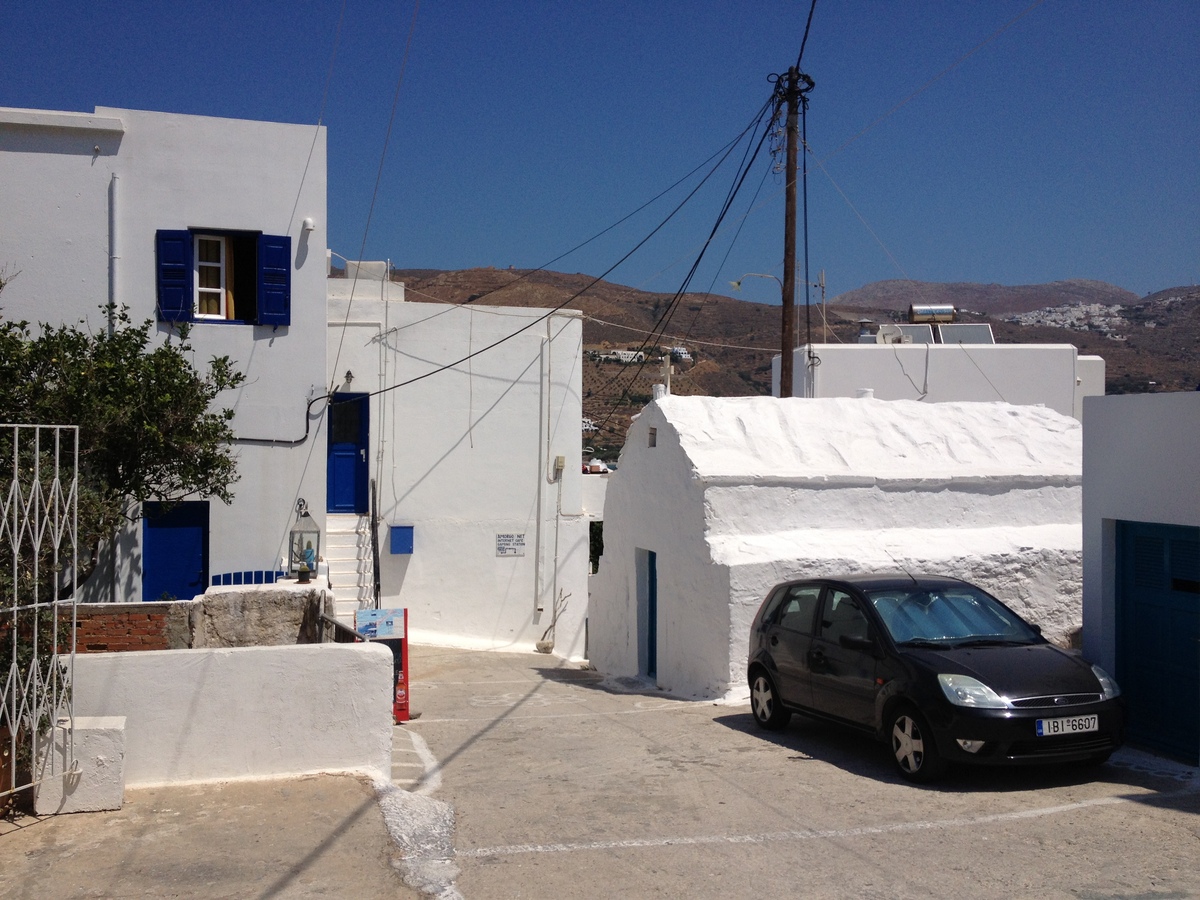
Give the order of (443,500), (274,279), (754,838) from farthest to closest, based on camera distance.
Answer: (443,500)
(274,279)
(754,838)

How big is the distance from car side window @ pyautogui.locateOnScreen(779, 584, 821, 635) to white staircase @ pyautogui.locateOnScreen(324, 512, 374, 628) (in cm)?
1054

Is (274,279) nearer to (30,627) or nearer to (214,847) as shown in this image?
(30,627)

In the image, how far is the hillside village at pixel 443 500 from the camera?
761 centimetres

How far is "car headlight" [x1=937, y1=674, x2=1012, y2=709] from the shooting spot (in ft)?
24.1

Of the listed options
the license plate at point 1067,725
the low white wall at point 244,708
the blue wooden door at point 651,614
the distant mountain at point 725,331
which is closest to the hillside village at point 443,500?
the low white wall at point 244,708

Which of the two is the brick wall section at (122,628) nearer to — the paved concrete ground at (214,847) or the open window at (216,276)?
the paved concrete ground at (214,847)

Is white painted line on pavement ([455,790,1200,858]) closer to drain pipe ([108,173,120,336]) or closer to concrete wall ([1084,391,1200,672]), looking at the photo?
concrete wall ([1084,391,1200,672])

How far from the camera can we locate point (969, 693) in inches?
293

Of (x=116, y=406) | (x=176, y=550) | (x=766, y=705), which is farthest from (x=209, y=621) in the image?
(x=176, y=550)

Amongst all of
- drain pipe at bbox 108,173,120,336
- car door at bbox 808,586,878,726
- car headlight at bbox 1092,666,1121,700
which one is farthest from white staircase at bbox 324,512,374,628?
car headlight at bbox 1092,666,1121,700

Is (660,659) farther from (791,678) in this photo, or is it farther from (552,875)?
(552,875)

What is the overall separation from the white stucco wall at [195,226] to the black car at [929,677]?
906 centimetres

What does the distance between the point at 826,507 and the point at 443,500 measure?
35.2ft

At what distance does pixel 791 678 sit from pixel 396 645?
462cm
